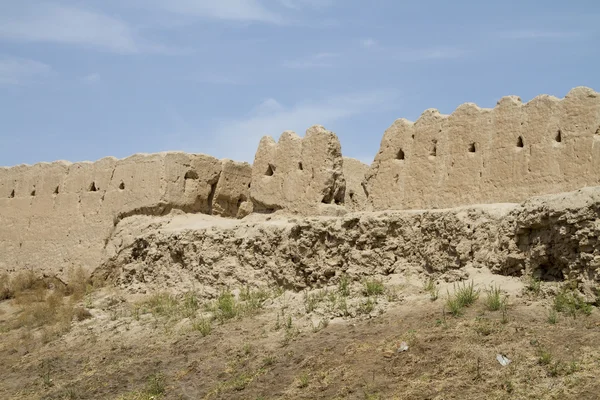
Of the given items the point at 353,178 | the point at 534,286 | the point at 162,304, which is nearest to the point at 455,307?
the point at 534,286

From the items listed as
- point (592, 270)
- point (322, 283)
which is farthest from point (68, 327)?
point (592, 270)

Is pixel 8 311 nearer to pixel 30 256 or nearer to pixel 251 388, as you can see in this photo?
pixel 30 256

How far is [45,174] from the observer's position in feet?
51.6

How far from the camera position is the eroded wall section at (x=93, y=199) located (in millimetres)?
13766

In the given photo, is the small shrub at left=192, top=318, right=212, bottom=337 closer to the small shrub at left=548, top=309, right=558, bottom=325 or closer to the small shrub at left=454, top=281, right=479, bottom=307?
the small shrub at left=454, top=281, right=479, bottom=307

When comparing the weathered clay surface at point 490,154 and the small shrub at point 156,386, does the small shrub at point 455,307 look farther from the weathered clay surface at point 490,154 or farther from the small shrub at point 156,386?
the small shrub at point 156,386

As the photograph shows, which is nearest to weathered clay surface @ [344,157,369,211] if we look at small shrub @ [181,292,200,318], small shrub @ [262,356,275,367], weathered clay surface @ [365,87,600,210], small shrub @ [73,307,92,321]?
weathered clay surface @ [365,87,600,210]

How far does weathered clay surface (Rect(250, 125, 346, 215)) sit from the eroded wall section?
1.47m

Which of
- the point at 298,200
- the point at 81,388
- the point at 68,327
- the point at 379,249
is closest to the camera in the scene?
the point at 81,388

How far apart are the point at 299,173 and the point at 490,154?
3.14 meters

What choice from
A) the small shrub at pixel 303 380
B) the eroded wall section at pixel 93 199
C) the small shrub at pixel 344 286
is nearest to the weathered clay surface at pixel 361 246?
the small shrub at pixel 344 286

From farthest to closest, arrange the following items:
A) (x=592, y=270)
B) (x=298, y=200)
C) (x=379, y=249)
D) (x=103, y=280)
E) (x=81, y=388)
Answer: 1. (x=103, y=280)
2. (x=298, y=200)
3. (x=379, y=249)
4. (x=81, y=388)
5. (x=592, y=270)

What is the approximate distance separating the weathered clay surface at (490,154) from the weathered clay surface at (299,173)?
74 centimetres

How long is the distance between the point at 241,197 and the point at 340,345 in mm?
6688
